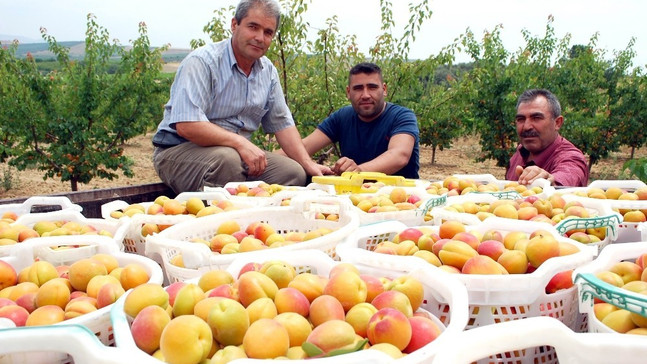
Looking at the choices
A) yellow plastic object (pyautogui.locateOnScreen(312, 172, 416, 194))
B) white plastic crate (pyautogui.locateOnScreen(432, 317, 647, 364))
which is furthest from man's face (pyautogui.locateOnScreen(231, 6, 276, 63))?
white plastic crate (pyautogui.locateOnScreen(432, 317, 647, 364))

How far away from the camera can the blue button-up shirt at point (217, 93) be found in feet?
11.6

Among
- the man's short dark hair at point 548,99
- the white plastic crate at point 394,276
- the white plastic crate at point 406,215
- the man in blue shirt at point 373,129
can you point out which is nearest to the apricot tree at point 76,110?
the man in blue shirt at point 373,129

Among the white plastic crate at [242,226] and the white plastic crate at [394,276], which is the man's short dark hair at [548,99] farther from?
the white plastic crate at [394,276]

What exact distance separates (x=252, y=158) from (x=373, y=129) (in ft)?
4.90

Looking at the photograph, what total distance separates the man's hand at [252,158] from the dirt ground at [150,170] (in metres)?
7.22

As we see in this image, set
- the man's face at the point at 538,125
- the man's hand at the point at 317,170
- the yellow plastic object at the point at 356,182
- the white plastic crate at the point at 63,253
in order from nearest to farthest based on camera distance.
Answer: the white plastic crate at the point at 63,253, the yellow plastic object at the point at 356,182, the man's face at the point at 538,125, the man's hand at the point at 317,170

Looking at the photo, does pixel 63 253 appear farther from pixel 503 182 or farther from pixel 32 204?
pixel 503 182

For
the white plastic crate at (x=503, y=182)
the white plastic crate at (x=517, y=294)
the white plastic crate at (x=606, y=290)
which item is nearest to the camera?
the white plastic crate at (x=606, y=290)

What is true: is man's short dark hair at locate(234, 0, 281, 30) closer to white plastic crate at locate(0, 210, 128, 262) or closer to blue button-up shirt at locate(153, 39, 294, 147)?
blue button-up shirt at locate(153, 39, 294, 147)

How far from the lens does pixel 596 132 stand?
14.5 meters

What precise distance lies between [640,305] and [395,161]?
124 inches

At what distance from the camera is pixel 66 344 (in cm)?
91

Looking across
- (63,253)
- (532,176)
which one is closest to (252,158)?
(532,176)

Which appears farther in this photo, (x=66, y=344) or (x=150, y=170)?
(x=150, y=170)
